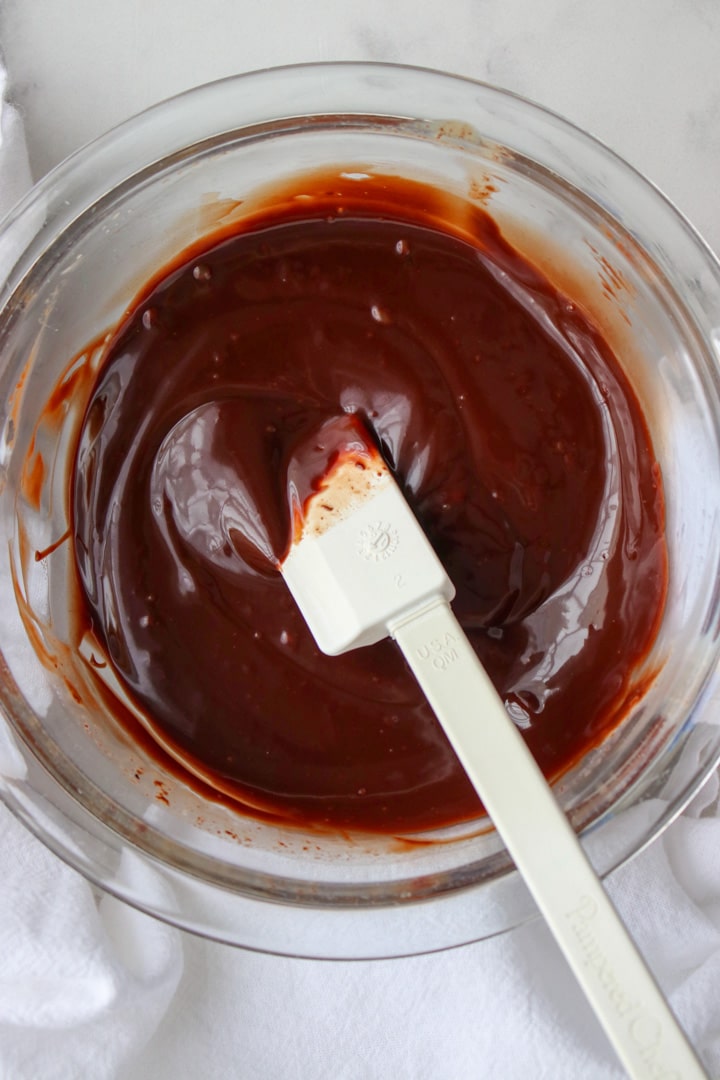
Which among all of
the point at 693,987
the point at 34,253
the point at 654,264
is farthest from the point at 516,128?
the point at 693,987

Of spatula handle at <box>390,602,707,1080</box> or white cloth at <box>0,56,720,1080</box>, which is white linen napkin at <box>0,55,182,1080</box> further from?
spatula handle at <box>390,602,707,1080</box>

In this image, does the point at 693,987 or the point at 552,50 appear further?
the point at 552,50

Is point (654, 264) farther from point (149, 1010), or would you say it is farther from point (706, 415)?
point (149, 1010)

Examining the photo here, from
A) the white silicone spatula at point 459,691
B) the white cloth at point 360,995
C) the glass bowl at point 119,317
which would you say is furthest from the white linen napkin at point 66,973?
the white silicone spatula at point 459,691

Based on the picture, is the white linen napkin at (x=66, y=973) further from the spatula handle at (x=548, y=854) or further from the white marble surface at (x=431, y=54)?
the spatula handle at (x=548, y=854)

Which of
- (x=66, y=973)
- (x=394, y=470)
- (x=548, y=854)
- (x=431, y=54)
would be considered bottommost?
(x=548, y=854)

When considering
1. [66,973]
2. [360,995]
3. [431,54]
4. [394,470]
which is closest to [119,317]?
[394,470]

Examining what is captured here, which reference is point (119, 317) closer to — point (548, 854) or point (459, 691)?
point (459, 691)

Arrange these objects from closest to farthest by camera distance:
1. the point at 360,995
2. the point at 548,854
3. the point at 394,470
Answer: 1. the point at 548,854
2. the point at 394,470
3. the point at 360,995
